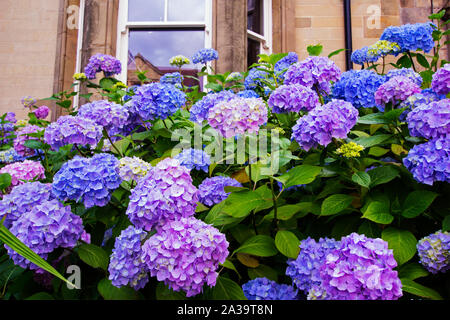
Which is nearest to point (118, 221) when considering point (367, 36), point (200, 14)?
point (200, 14)

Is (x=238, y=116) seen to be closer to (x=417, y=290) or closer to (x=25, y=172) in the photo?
(x=417, y=290)

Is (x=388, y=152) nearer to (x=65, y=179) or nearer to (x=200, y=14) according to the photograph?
(x=65, y=179)

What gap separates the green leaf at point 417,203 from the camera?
89 cm

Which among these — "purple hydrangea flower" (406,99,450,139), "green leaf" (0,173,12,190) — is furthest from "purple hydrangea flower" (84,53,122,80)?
"purple hydrangea flower" (406,99,450,139)

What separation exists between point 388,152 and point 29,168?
138 cm

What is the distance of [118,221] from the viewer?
1.06 metres

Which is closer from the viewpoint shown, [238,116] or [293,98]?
[238,116]

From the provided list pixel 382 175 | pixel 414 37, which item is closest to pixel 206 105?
pixel 382 175

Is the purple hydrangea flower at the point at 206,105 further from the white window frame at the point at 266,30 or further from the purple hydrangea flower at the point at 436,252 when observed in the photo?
the white window frame at the point at 266,30

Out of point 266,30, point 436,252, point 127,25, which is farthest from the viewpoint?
point 266,30

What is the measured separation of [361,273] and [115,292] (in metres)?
0.58

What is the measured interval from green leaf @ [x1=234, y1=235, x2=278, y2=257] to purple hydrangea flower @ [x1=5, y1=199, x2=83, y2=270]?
17.3 inches

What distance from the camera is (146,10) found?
4348 millimetres
